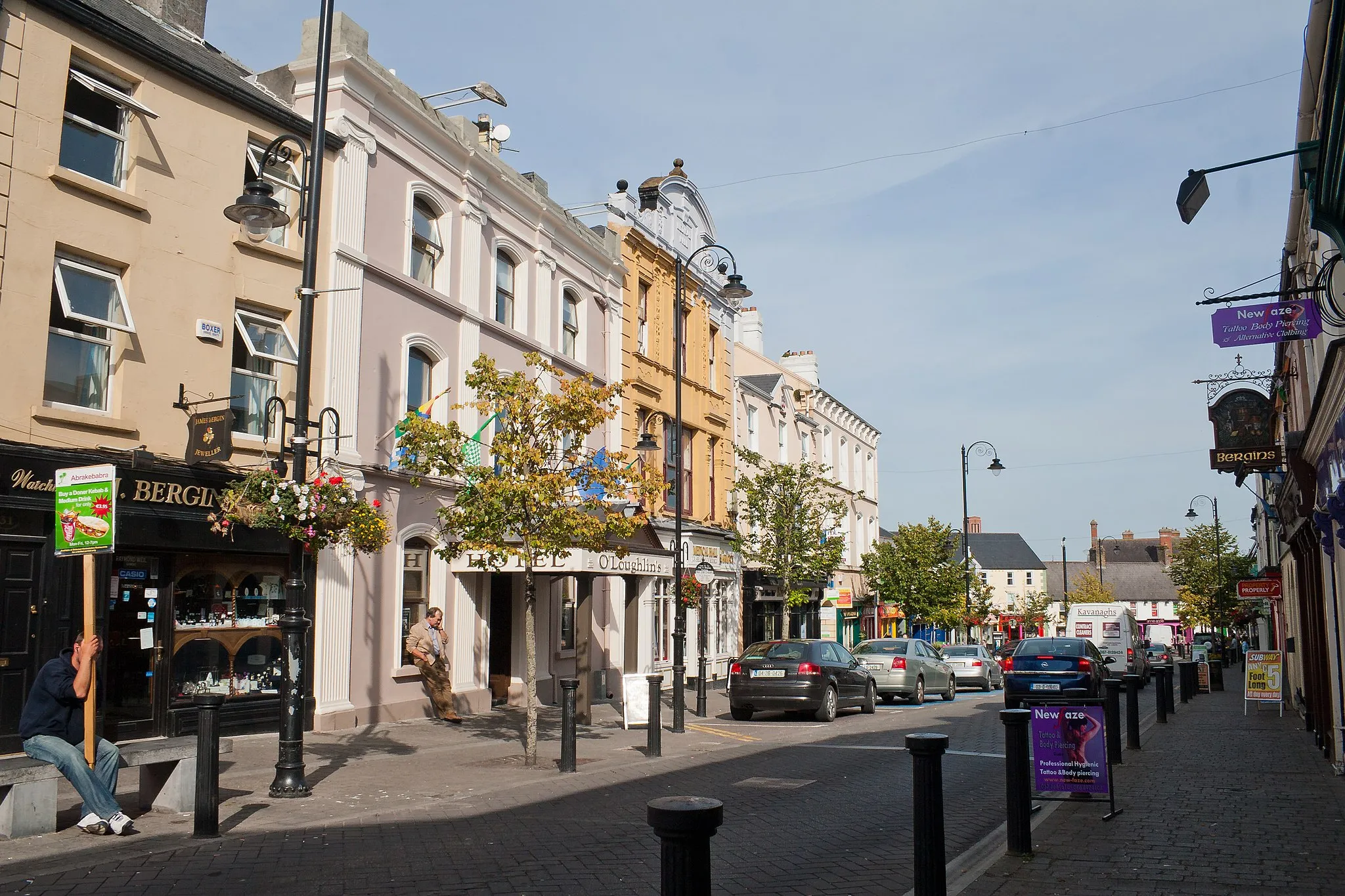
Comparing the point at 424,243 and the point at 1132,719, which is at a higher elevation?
the point at 424,243

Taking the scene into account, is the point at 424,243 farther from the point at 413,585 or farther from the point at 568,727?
the point at 568,727

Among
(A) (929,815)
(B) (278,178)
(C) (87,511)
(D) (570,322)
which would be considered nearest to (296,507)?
(C) (87,511)

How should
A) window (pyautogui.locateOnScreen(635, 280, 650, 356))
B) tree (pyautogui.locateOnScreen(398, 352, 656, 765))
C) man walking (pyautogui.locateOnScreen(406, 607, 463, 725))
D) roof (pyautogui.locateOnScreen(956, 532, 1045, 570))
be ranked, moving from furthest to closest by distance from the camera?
roof (pyautogui.locateOnScreen(956, 532, 1045, 570))
window (pyautogui.locateOnScreen(635, 280, 650, 356))
man walking (pyautogui.locateOnScreen(406, 607, 463, 725))
tree (pyautogui.locateOnScreen(398, 352, 656, 765))

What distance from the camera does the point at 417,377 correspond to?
735 inches

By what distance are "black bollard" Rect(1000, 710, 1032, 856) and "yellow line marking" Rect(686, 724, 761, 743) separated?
8732 mm

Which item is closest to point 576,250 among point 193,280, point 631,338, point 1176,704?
point 631,338

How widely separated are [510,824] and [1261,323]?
28.4 ft

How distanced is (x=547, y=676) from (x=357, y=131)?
11.2 meters

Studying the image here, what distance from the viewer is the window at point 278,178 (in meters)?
15.6

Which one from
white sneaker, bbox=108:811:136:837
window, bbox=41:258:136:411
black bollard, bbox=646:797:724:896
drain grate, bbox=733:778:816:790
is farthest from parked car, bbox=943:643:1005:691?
black bollard, bbox=646:797:724:896

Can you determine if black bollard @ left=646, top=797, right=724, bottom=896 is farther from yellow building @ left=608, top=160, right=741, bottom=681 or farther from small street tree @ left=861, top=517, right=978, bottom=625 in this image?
small street tree @ left=861, top=517, right=978, bottom=625

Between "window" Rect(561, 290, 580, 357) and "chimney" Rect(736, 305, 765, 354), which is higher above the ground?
"chimney" Rect(736, 305, 765, 354)

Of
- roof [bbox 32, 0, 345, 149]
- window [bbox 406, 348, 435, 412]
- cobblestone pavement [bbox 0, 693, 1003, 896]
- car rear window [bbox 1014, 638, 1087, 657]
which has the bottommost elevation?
cobblestone pavement [bbox 0, 693, 1003, 896]

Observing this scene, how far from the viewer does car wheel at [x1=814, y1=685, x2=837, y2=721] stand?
1927 centimetres
